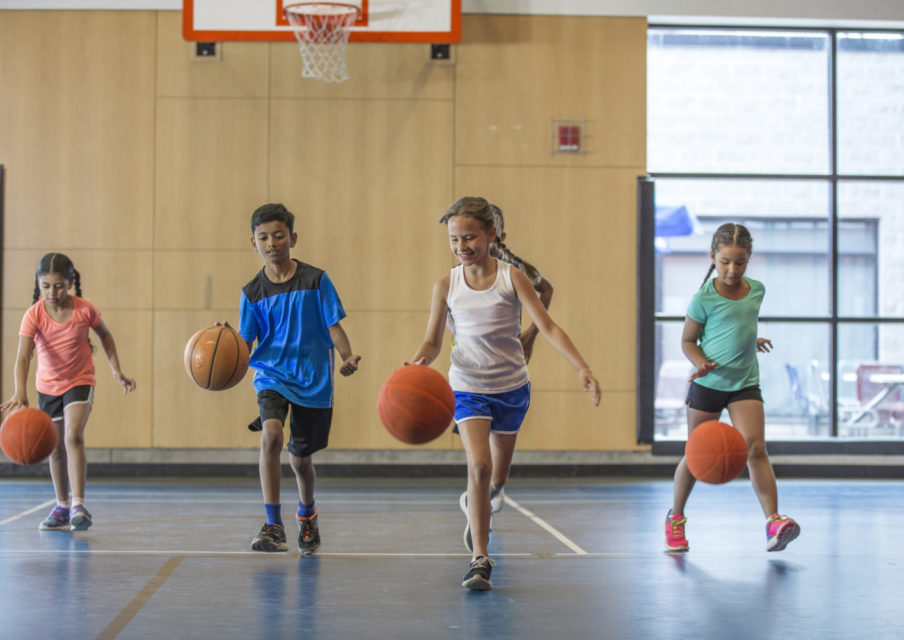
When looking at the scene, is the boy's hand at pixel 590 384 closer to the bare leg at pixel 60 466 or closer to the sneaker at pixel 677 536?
the sneaker at pixel 677 536

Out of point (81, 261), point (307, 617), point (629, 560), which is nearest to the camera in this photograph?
point (307, 617)

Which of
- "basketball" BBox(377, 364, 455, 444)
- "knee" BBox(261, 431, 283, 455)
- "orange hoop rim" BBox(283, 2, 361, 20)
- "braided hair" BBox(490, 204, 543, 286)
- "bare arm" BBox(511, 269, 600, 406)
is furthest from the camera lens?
"orange hoop rim" BBox(283, 2, 361, 20)

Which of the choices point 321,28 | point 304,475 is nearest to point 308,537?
point 304,475

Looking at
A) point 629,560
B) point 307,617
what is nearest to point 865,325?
point 629,560

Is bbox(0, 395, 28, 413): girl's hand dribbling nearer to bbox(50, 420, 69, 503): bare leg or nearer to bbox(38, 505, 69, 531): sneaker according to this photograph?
bbox(50, 420, 69, 503): bare leg

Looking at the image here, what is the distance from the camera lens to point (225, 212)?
318 inches

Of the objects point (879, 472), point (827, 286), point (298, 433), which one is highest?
point (827, 286)

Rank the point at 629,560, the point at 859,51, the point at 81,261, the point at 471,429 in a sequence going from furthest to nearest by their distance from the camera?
the point at 859,51 → the point at 81,261 → the point at 629,560 → the point at 471,429

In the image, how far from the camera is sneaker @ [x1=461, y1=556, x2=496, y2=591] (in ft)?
11.7

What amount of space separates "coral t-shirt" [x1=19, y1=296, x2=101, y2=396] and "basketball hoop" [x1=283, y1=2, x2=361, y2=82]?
10.9 feet

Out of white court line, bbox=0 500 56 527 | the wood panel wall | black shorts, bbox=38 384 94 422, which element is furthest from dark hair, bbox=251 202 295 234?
the wood panel wall

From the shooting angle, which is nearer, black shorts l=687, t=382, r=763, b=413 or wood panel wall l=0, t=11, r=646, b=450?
black shorts l=687, t=382, r=763, b=413

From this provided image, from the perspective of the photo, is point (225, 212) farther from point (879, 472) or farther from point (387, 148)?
point (879, 472)

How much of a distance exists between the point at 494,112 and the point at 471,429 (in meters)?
4.86
